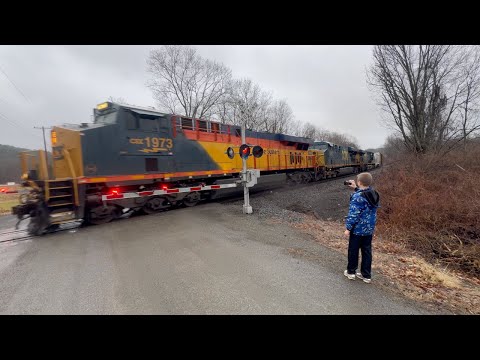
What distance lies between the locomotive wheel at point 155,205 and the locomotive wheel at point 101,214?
1.09 metres

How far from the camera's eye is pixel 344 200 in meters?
10.5

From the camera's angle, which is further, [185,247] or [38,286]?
[185,247]

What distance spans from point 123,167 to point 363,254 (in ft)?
22.9

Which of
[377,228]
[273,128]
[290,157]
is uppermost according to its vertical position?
[273,128]

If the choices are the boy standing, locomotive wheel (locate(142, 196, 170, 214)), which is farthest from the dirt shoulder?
locomotive wheel (locate(142, 196, 170, 214))

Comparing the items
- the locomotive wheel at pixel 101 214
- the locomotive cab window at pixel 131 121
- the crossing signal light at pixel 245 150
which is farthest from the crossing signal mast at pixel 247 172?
the locomotive wheel at pixel 101 214

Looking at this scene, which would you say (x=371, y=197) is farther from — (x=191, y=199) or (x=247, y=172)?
(x=191, y=199)

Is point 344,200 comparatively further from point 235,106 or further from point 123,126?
point 235,106

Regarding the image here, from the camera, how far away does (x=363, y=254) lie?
3287 mm

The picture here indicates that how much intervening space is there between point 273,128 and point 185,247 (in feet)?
149

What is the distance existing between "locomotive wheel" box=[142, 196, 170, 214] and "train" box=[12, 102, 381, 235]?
0.12 feet

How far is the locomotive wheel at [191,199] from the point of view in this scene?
9.36 m

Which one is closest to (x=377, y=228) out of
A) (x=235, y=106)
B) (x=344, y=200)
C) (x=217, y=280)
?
(x=344, y=200)

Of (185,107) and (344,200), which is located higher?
(185,107)
